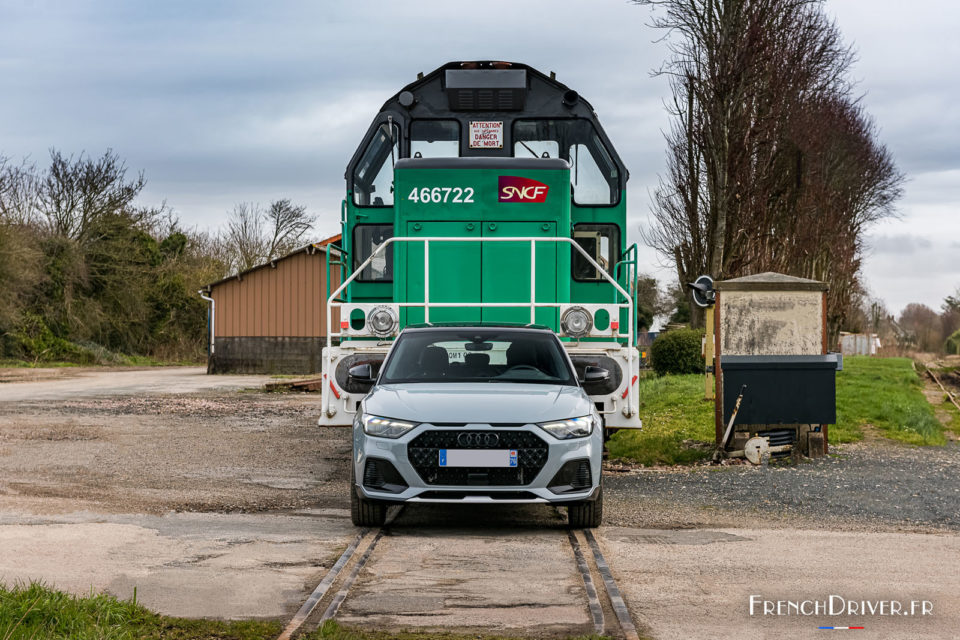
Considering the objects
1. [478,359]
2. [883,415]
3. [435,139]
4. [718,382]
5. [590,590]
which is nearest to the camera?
[590,590]

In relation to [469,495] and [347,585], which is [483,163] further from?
[347,585]

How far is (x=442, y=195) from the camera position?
11266mm

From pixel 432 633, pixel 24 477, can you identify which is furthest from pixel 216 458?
pixel 432 633

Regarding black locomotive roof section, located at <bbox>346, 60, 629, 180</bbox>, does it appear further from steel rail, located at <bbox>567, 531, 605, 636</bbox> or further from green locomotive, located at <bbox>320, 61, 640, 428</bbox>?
steel rail, located at <bbox>567, 531, 605, 636</bbox>

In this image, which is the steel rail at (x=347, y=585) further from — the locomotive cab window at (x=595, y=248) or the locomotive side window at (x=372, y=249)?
the locomotive cab window at (x=595, y=248)

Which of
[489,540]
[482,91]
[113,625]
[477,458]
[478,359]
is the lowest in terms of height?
[489,540]

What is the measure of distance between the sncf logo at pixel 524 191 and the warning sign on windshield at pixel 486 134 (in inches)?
25.6

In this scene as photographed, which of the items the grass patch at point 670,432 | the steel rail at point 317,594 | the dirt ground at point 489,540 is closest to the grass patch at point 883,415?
the dirt ground at point 489,540

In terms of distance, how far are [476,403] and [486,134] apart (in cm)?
475

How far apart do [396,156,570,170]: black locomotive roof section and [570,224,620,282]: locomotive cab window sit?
0.78m

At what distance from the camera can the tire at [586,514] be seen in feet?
26.3

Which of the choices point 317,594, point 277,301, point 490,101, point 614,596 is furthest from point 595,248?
point 277,301

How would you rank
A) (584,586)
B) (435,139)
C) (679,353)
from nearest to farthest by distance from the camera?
1. (584,586)
2. (435,139)
3. (679,353)

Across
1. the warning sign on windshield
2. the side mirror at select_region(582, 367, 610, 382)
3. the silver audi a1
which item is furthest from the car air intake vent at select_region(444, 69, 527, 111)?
the silver audi a1
